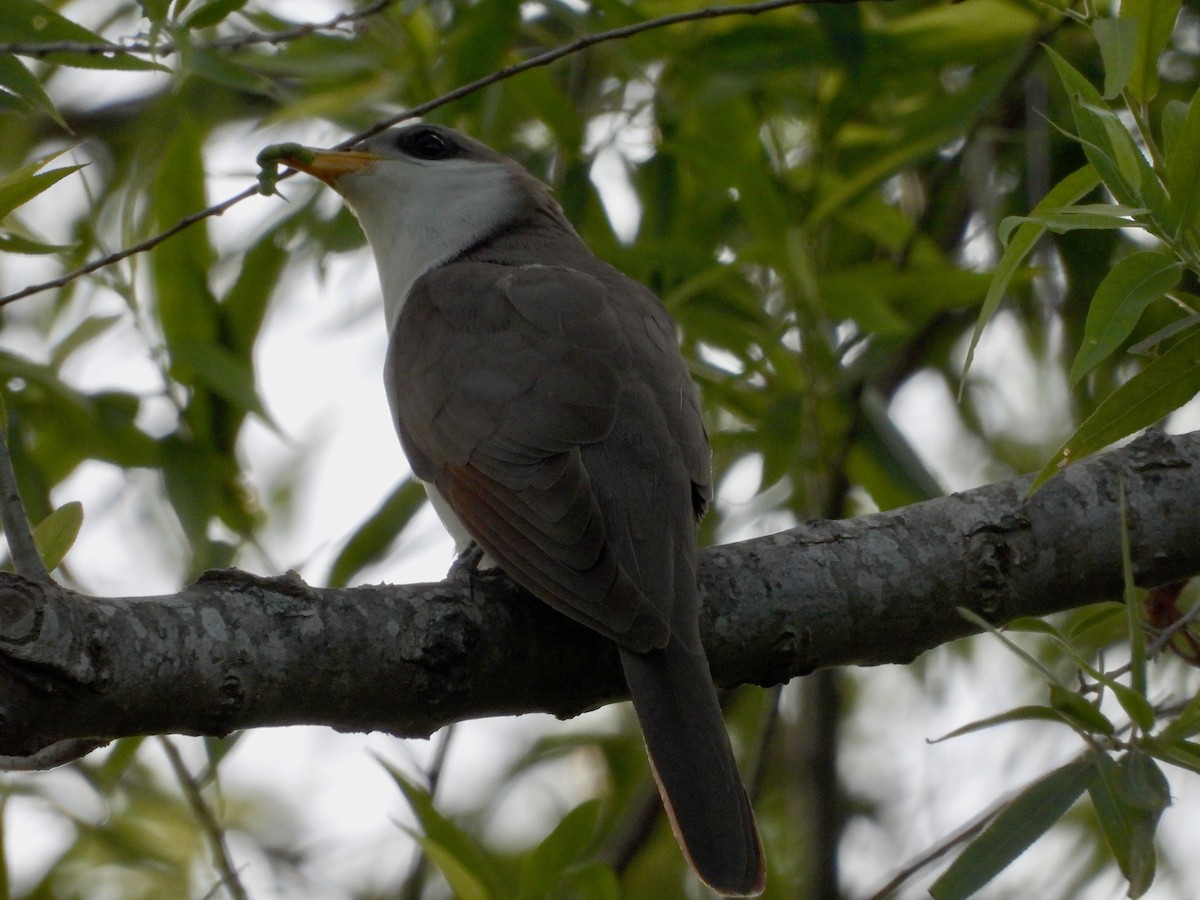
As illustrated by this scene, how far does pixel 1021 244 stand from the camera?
2.34m

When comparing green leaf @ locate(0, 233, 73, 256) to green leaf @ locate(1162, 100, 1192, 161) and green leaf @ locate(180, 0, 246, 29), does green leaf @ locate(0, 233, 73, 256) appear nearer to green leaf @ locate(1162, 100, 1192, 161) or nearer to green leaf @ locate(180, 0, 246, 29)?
green leaf @ locate(180, 0, 246, 29)

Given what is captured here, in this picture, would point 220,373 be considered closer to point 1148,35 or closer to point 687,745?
point 687,745

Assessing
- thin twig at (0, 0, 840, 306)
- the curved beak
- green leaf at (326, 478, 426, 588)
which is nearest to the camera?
thin twig at (0, 0, 840, 306)

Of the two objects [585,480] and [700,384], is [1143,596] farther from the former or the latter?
→ [700,384]

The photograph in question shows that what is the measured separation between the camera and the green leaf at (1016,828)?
2215 millimetres

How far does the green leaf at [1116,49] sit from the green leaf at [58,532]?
1.85 meters

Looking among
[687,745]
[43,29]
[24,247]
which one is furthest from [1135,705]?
[43,29]

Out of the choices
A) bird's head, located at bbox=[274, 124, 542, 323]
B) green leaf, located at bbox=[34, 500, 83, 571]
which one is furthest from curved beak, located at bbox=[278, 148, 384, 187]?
green leaf, located at bbox=[34, 500, 83, 571]

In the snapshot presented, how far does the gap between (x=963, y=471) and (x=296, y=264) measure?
9.25 ft

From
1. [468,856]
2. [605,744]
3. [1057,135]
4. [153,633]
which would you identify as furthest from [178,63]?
[1057,135]

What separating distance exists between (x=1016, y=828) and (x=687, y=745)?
75 centimetres

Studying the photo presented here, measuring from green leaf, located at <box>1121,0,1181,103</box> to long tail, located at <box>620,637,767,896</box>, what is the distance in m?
1.33

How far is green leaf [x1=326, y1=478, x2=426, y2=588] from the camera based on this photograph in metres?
4.27

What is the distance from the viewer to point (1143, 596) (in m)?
3.00
